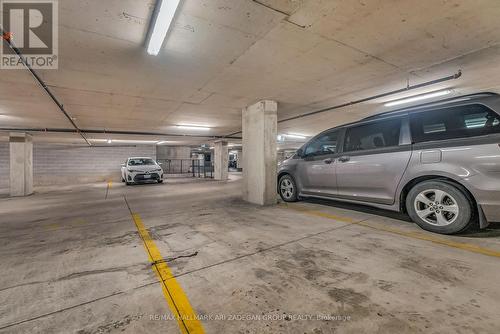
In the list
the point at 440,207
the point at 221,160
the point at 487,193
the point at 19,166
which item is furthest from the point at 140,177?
the point at 487,193

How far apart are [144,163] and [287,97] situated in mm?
9093

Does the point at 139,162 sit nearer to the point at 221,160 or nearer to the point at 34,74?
the point at 221,160

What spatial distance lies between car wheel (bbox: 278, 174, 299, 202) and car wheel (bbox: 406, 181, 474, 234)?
7.43 feet

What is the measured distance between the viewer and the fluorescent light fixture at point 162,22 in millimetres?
2047

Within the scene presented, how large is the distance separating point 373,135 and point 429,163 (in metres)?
0.95

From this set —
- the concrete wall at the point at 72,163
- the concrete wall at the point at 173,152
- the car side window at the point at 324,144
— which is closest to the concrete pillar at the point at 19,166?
the concrete wall at the point at 72,163

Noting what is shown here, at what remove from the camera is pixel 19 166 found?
9164mm

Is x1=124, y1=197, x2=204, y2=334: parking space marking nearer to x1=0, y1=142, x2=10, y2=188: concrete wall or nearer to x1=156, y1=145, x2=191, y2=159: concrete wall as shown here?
x1=0, y1=142, x2=10, y2=188: concrete wall

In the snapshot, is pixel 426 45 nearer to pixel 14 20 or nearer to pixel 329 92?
pixel 329 92

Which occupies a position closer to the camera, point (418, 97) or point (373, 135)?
point (373, 135)

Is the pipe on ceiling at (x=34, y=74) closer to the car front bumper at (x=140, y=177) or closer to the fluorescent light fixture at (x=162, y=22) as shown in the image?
the fluorescent light fixture at (x=162, y=22)

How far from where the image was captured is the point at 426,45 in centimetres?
293

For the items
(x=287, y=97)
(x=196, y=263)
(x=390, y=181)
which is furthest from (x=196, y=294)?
(x=287, y=97)

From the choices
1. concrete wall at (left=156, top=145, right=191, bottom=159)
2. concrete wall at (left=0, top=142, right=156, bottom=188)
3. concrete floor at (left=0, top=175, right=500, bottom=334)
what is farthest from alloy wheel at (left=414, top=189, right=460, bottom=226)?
concrete wall at (left=156, top=145, right=191, bottom=159)
